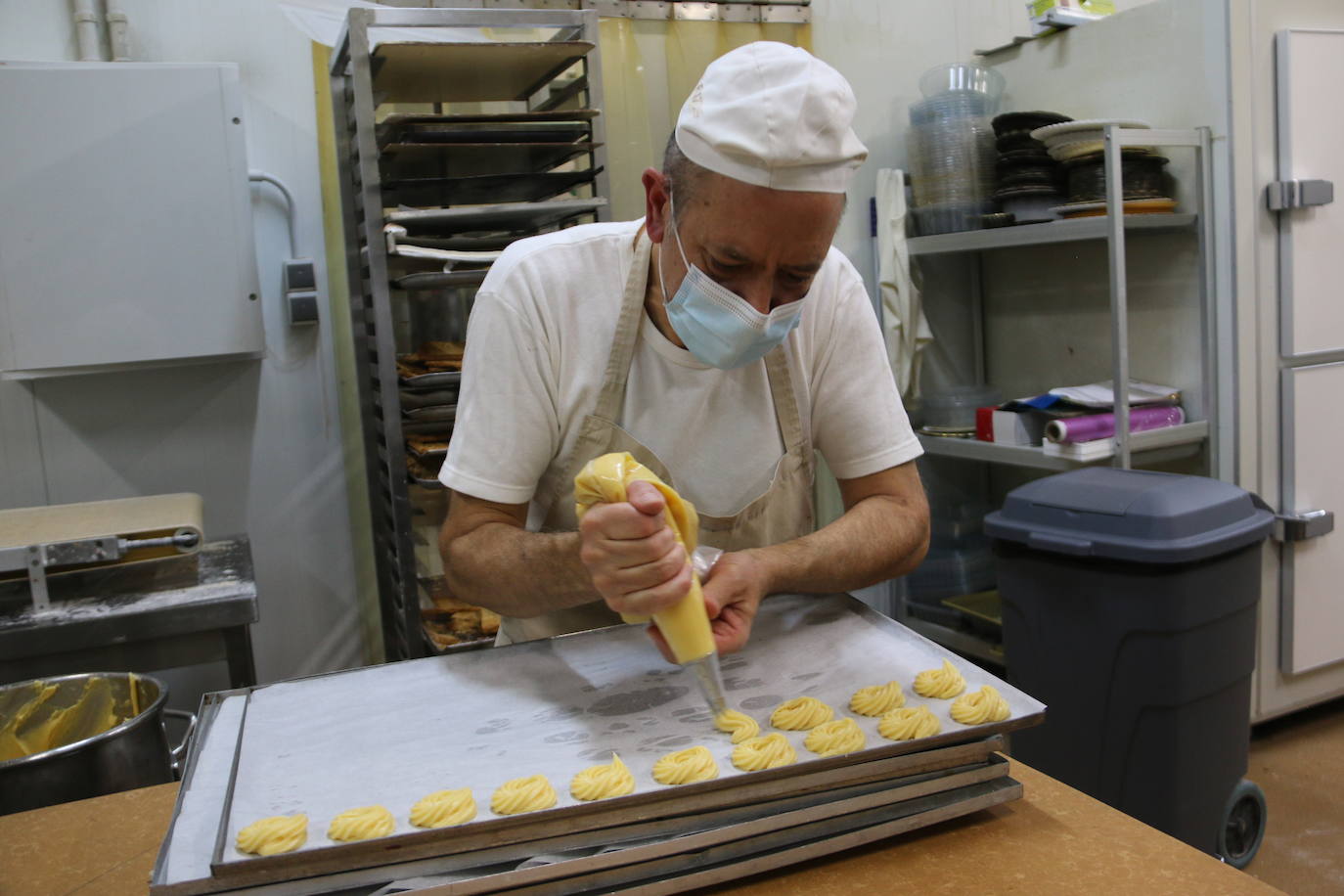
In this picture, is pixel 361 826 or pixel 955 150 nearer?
pixel 361 826

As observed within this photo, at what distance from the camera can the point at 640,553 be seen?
1.03 metres

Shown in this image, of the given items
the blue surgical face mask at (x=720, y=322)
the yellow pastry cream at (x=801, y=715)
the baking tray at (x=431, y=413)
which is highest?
the blue surgical face mask at (x=720, y=322)

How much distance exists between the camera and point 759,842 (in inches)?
34.6

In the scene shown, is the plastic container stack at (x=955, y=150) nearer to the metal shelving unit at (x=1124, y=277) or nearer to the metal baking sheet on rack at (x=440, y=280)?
the metal shelving unit at (x=1124, y=277)

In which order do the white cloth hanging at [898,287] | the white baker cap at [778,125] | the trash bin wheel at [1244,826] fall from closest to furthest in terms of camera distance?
the white baker cap at [778,125], the trash bin wheel at [1244,826], the white cloth hanging at [898,287]

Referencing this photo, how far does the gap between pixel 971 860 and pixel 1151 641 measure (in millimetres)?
1463

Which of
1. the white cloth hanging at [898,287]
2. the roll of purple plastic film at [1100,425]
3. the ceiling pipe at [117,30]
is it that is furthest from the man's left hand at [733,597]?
the ceiling pipe at [117,30]

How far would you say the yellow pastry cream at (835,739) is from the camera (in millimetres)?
933

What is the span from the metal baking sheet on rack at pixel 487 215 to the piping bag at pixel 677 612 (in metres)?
1.67

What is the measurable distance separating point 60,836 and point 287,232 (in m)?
2.19

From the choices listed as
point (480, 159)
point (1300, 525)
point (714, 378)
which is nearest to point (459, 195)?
point (480, 159)

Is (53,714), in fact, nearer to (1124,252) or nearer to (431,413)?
(431,413)

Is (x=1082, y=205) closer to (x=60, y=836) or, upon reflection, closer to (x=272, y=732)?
(x=272, y=732)

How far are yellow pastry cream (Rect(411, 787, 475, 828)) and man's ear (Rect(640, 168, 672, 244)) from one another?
2.46 feet
